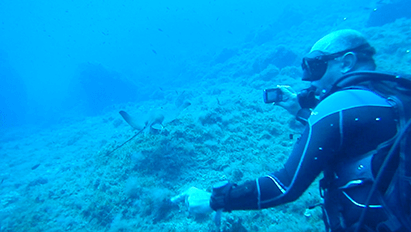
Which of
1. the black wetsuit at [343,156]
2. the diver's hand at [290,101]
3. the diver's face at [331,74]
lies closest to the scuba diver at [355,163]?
the black wetsuit at [343,156]

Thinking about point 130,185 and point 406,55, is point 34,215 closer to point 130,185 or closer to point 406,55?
point 130,185

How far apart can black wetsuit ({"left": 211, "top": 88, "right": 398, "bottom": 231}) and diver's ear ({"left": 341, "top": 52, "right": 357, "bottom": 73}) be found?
1.72 ft

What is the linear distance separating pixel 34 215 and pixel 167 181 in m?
3.64

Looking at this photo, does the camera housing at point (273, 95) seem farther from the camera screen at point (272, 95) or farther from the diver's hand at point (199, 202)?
the diver's hand at point (199, 202)

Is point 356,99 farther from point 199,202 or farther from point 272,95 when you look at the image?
point 199,202

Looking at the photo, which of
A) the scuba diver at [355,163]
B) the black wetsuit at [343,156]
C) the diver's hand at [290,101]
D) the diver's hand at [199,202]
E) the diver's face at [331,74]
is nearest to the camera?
the scuba diver at [355,163]

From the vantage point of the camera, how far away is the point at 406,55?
956 centimetres

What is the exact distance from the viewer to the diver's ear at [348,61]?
214 cm

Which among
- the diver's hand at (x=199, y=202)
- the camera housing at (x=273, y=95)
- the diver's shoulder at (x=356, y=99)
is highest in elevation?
the diver's shoulder at (x=356, y=99)

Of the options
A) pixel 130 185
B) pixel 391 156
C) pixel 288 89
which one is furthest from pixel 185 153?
pixel 391 156

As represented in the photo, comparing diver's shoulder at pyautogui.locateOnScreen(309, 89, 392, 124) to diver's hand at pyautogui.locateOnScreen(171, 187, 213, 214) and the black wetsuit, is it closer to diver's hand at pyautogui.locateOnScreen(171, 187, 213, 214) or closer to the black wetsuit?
the black wetsuit

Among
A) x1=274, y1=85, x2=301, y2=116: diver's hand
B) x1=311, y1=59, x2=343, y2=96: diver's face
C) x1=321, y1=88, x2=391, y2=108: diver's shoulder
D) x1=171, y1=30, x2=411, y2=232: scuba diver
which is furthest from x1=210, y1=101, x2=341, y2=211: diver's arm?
x1=274, y1=85, x2=301, y2=116: diver's hand

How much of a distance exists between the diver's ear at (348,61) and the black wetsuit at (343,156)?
525 millimetres

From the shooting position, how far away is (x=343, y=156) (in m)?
1.74
